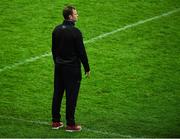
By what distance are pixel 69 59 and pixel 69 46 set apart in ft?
0.73

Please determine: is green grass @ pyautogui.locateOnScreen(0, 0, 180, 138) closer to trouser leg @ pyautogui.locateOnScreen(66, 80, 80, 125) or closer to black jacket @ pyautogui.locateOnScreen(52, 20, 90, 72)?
trouser leg @ pyautogui.locateOnScreen(66, 80, 80, 125)

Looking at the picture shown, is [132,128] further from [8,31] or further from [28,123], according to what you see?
[8,31]

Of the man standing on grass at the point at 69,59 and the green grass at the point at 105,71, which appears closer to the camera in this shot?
the man standing on grass at the point at 69,59

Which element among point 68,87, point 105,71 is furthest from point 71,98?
point 105,71

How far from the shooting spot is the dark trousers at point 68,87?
1110 cm

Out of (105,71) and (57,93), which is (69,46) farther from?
(105,71)

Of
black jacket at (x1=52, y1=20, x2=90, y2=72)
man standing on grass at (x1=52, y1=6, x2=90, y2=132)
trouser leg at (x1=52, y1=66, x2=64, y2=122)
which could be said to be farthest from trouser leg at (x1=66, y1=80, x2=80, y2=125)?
black jacket at (x1=52, y1=20, x2=90, y2=72)

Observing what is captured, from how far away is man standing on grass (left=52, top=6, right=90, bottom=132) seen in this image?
11.0 m

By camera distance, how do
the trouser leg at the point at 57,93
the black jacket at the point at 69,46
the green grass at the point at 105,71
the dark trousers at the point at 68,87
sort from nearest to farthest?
the black jacket at the point at 69,46 → the dark trousers at the point at 68,87 → the trouser leg at the point at 57,93 → the green grass at the point at 105,71

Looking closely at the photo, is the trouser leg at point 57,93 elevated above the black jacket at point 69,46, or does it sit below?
below

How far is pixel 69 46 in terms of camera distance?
36.2 ft

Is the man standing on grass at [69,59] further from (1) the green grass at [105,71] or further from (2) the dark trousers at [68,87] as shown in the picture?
(1) the green grass at [105,71]

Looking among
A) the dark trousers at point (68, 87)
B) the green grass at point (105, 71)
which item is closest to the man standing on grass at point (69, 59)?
the dark trousers at point (68, 87)

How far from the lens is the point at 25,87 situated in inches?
543
